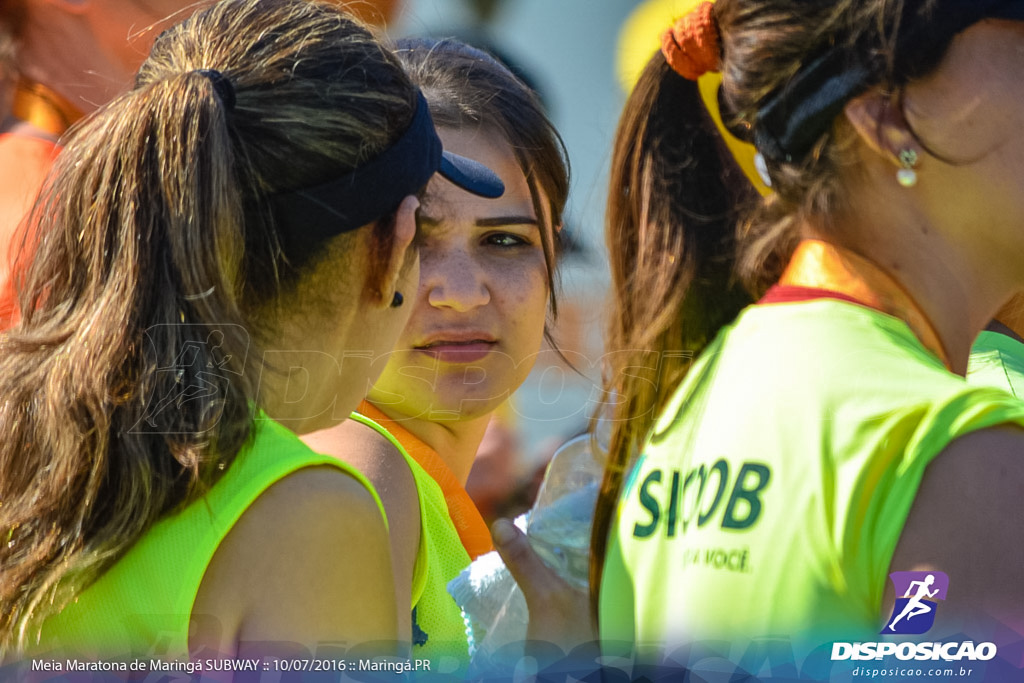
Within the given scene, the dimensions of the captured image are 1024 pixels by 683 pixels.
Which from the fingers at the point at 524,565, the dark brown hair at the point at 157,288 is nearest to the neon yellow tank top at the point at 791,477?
the fingers at the point at 524,565

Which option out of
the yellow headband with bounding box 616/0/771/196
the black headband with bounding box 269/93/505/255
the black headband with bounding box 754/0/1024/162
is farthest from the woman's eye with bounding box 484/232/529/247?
the black headband with bounding box 754/0/1024/162

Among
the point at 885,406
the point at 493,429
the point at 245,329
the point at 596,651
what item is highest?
the point at 885,406

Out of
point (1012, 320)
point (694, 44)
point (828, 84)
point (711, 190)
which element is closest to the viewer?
point (828, 84)

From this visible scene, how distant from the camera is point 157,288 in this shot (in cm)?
119

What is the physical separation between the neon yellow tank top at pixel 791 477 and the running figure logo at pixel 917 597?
0.01 meters

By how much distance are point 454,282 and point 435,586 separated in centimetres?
54

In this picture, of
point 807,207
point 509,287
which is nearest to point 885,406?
point 807,207

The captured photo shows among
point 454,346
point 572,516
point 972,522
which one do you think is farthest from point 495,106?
point 972,522

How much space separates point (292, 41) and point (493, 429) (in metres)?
1.33

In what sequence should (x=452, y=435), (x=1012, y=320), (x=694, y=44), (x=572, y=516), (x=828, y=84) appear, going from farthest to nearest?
(x=1012, y=320), (x=452, y=435), (x=572, y=516), (x=694, y=44), (x=828, y=84)

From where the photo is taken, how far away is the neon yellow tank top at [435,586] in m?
1.56

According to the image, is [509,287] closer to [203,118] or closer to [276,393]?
[276,393]

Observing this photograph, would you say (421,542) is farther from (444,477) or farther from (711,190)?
(711,190)

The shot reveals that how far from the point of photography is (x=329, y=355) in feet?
4.45
